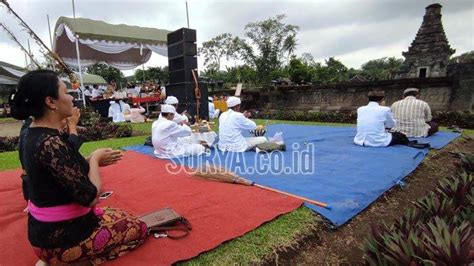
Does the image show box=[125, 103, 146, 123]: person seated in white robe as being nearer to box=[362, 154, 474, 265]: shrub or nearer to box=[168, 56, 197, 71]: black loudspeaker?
box=[168, 56, 197, 71]: black loudspeaker

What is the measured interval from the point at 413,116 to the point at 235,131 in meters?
4.17

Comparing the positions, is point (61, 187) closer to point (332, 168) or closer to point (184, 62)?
point (332, 168)

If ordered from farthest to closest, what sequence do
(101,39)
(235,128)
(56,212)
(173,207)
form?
1. (101,39)
2. (235,128)
3. (173,207)
4. (56,212)

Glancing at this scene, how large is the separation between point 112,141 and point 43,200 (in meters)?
6.53

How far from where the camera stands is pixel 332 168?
4543mm

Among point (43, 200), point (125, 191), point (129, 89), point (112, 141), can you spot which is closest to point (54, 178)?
point (43, 200)

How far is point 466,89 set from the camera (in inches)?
358

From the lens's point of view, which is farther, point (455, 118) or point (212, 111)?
point (212, 111)

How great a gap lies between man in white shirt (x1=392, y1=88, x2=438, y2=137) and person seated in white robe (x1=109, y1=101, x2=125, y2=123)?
35.9ft

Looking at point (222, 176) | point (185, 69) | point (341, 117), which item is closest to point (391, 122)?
point (222, 176)

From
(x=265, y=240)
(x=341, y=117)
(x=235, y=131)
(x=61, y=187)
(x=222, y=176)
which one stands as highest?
(x=61, y=187)

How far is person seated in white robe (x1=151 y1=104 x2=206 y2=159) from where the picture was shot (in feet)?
18.4

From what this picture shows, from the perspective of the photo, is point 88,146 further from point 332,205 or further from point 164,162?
point 332,205

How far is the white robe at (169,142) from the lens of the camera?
5609 mm
